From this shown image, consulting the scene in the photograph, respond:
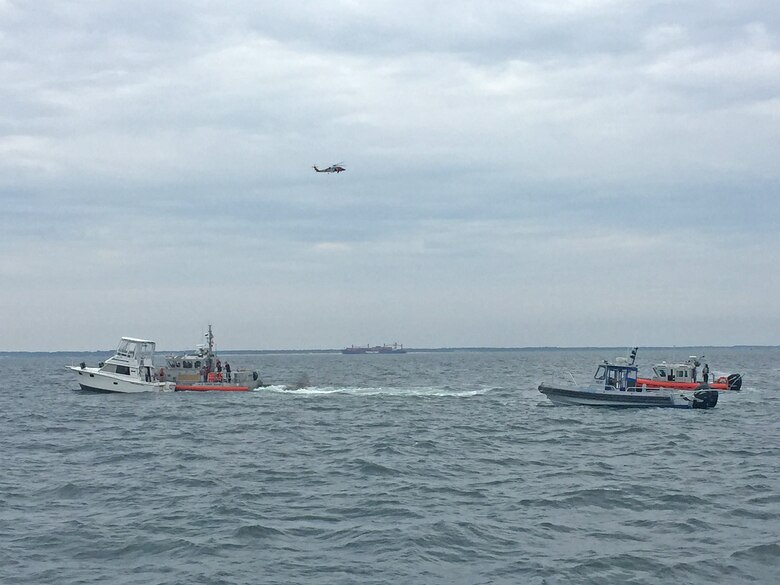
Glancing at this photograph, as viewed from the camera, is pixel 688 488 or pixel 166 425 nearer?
pixel 688 488

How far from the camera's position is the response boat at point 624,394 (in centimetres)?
5750

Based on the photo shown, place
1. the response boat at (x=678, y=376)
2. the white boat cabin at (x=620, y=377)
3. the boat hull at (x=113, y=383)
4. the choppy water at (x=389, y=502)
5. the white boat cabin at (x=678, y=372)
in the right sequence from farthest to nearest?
1. the white boat cabin at (x=678, y=372)
2. the response boat at (x=678, y=376)
3. the boat hull at (x=113, y=383)
4. the white boat cabin at (x=620, y=377)
5. the choppy water at (x=389, y=502)

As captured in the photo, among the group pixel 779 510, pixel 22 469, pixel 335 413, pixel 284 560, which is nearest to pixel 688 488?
pixel 779 510

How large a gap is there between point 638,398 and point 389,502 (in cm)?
3723

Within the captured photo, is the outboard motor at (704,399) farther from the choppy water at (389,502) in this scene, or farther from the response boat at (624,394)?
the choppy water at (389,502)

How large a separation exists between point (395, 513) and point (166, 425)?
27.5 m

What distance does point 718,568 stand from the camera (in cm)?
1822

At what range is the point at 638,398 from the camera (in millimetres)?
57562

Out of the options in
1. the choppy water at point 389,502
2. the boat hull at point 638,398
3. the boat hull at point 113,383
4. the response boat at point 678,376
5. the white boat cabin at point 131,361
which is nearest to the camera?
the choppy water at point 389,502

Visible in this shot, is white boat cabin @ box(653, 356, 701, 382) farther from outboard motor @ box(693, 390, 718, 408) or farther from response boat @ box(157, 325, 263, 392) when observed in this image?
response boat @ box(157, 325, 263, 392)

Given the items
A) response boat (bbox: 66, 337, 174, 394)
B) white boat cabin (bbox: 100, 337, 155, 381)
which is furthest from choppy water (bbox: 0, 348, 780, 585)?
white boat cabin (bbox: 100, 337, 155, 381)

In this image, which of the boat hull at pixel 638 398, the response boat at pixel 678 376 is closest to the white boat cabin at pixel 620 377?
the boat hull at pixel 638 398

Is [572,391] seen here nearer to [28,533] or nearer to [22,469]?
[22,469]

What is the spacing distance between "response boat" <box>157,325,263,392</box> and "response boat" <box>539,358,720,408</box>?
1126 inches
